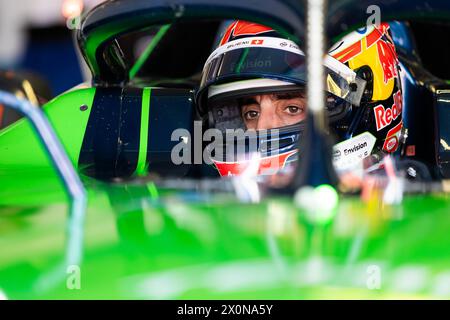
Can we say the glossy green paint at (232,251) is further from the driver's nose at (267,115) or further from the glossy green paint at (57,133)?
the driver's nose at (267,115)

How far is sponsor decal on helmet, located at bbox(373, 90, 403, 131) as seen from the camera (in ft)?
6.49

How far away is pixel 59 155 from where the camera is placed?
1332 millimetres

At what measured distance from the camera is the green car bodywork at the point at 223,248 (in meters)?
1.05

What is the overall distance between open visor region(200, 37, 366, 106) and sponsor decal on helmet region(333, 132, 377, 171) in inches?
3.9

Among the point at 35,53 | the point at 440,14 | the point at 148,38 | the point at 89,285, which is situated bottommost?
the point at 89,285

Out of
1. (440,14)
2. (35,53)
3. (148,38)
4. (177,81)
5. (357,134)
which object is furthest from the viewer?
(35,53)

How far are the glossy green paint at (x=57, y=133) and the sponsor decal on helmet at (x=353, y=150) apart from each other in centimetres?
70

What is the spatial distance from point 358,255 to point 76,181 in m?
0.53

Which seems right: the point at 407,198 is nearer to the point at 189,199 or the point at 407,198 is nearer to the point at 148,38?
the point at 189,199

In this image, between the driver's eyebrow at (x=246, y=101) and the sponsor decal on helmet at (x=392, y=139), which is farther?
the driver's eyebrow at (x=246, y=101)

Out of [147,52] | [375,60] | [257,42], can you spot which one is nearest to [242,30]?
[257,42]

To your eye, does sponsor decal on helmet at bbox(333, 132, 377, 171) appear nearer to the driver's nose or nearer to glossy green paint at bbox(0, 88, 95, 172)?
the driver's nose

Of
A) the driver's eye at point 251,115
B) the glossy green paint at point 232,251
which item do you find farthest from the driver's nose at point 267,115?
the glossy green paint at point 232,251

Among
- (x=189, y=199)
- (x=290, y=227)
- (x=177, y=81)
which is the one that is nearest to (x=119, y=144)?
(x=177, y=81)
